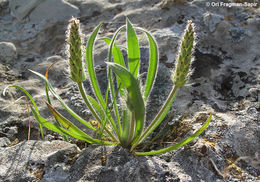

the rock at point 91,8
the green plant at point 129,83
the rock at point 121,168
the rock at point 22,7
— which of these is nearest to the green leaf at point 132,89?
the green plant at point 129,83

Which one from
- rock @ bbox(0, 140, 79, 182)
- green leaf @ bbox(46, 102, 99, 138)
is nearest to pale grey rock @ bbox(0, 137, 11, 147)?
rock @ bbox(0, 140, 79, 182)

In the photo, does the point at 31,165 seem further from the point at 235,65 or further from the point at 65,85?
the point at 235,65

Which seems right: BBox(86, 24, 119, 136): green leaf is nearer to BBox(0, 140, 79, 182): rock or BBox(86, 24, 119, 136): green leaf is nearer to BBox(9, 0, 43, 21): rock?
BBox(0, 140, 79, 182): rock

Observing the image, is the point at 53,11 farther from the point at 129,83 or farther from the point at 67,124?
the point at 129,83

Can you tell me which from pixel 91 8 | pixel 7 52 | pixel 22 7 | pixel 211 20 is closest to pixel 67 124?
pixel 7 52

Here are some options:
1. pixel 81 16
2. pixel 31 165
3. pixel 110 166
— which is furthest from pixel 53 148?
pixel 81 16
